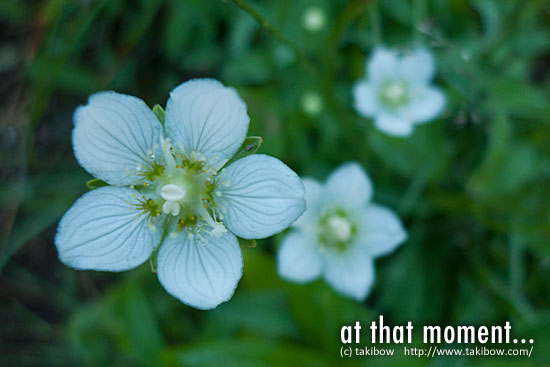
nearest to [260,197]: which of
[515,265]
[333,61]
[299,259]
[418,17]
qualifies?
[299,259]

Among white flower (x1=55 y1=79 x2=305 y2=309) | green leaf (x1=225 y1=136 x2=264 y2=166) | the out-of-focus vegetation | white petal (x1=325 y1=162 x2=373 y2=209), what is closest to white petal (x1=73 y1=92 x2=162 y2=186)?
white flower (x1=55 y1=79 x2=305 y2=309)

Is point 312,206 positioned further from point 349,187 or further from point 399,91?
point 399,91

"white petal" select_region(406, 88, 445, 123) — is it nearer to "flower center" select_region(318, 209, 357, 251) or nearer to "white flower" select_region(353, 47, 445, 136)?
"white flower" select_region(353, 47, 445, 136)

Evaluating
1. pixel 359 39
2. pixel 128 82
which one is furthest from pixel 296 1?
pixel 128 82

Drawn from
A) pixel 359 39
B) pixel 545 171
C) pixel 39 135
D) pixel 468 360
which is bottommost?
pixel 468 360

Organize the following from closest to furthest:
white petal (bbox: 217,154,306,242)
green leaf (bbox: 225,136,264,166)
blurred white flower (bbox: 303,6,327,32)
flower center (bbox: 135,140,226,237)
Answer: white petal (bbox: 217,154,306,242), green leaf (bbox: 225,136,264,166), flower center (bbox: 135,140,226,237), blurred white flower (bbox: 303,6,327,32)

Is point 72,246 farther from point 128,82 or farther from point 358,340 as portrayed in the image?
point 128,82
